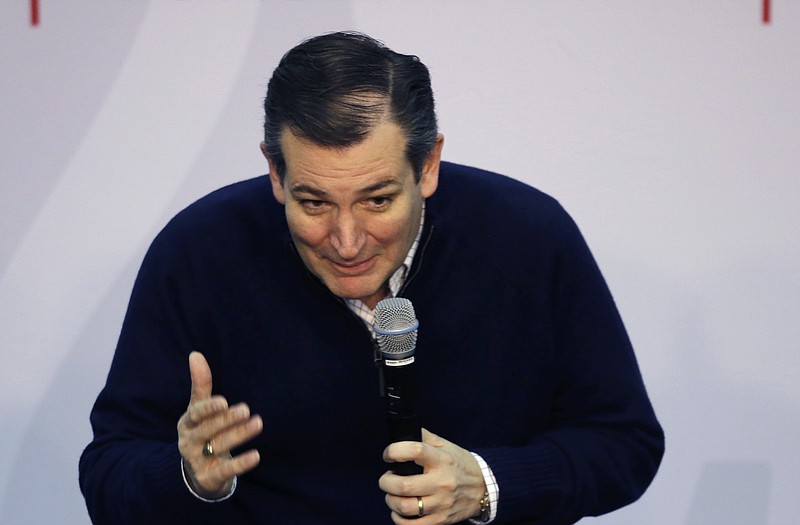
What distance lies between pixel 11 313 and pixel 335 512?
1112 millimetres

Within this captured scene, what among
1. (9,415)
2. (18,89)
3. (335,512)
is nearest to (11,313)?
(9,415)

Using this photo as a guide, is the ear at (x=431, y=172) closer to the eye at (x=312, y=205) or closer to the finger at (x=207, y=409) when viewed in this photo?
the eye at (x=312, y=205)

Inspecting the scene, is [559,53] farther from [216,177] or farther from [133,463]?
[133,463]

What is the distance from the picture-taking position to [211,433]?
1.72 meters

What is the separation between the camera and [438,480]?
1.71 meters

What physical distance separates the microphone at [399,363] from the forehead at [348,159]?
306 millimetres

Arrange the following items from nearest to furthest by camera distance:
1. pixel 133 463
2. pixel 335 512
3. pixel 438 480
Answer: pixel 438 480
pixel 133 463
pixel 335 512

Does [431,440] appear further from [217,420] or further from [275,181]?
[275,181]

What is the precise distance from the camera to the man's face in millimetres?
1897

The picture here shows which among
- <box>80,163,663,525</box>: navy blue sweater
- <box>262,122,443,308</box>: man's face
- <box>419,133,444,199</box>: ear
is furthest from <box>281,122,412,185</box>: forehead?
<box>80,163,663,525</box>: navy blue sweater

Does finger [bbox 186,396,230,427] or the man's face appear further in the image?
the man's face

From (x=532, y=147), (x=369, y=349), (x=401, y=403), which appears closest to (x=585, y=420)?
(x=369, y=349)

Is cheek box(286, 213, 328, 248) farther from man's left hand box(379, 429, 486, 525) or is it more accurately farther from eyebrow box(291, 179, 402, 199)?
man's left hand box(379, 429, 486, 525)

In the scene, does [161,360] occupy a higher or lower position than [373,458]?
higher
